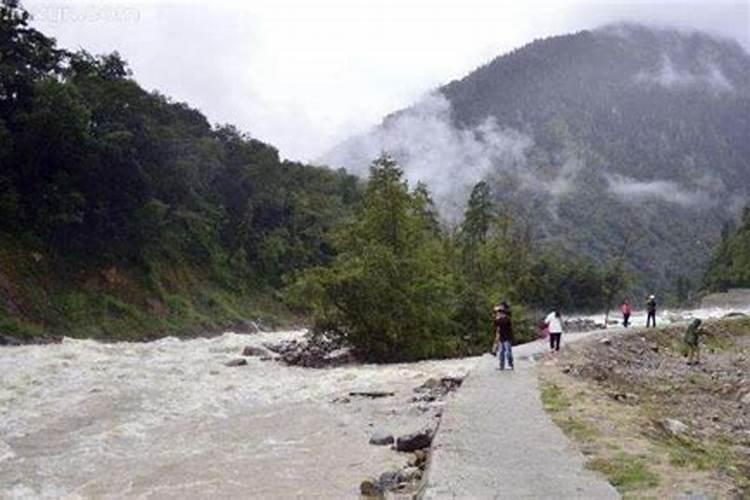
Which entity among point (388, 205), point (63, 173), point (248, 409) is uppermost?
point (63, 173)

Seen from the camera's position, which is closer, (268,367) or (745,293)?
(268,367)

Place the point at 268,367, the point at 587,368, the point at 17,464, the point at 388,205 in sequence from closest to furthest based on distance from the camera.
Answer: the point at 17,464, the point at 587,368, the point at 268,367, the point at 388,205

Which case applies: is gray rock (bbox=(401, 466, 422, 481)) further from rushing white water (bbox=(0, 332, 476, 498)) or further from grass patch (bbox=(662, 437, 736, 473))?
grass patch (bbox=(662, 437, 736, 473))

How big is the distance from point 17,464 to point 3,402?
711 cm

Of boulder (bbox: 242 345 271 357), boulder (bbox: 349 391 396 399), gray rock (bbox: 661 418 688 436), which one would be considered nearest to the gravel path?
gray rock (bbox: 661 418 688 436)

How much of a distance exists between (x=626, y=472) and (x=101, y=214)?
50841 mm

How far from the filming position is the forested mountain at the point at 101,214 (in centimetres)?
5075

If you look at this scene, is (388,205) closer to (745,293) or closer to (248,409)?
(248,409)

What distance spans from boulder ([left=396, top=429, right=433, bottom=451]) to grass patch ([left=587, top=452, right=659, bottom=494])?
13.4 ft

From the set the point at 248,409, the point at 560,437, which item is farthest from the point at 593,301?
the point at 560,437

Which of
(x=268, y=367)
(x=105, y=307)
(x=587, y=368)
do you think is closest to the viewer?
(x=587, y=368)

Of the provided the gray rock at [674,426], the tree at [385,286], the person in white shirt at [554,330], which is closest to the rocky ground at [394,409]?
the tree at [385,286]

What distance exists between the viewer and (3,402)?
2180 centimetres

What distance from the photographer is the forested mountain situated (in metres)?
50.8
